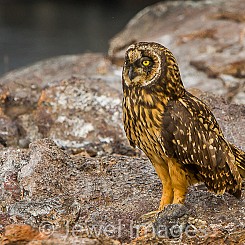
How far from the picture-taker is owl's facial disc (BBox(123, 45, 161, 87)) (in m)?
4.21

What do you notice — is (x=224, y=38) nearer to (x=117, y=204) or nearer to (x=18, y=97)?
(x=18, y=97)

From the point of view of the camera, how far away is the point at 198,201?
4668 millimetres

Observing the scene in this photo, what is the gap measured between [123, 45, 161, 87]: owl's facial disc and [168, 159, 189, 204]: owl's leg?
515 millimetres

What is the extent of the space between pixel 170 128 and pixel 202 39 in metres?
5.78

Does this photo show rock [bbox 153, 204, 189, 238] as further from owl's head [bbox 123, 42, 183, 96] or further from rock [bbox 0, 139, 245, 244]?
owl's head [bbox 123, 42, 183, 96]

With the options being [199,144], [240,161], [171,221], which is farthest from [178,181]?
[240,161]

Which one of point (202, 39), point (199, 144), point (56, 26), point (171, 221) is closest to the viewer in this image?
point (171, 221)

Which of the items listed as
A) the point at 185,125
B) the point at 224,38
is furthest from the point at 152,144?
the point at 224,38

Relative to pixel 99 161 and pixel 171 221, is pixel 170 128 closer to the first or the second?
pixel 171 221

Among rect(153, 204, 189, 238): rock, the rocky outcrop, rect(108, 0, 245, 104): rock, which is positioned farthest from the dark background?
rect(153, 204, 189, 238): rock

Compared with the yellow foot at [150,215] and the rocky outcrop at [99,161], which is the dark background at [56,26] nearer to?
the rocky outcrop at [99,161]

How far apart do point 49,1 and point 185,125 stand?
1695cm

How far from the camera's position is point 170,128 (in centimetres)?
430

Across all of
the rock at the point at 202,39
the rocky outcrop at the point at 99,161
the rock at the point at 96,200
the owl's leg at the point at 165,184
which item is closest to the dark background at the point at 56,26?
the rock at the point at 202,39
